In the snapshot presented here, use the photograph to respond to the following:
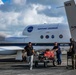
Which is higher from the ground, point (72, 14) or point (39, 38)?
point (72, 14)

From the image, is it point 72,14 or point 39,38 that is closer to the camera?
point 72,14

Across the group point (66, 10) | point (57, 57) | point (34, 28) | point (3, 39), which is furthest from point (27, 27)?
point (66, 10)

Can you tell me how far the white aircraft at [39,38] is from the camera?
28750 mm

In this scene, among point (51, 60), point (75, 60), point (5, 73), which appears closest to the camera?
point (5, 73)

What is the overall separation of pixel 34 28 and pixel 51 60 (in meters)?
10.4

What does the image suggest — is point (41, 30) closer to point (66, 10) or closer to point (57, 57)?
point (57, 57)

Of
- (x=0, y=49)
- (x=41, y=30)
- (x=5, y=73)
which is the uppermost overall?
(x=41, y=30)

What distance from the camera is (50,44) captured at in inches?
1163

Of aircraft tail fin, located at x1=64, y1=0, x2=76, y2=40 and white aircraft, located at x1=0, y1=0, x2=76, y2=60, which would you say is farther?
white aircraft, located at x1=0, y1=0, x2=76, y2=60

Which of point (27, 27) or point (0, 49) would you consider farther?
point (27, 27)

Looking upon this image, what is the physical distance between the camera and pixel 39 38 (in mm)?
30500

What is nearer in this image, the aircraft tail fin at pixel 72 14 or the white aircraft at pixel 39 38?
the aircraft tail fin at pixel 72 14

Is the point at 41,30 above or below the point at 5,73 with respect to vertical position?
above

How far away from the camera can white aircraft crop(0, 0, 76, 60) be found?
28.8 m
